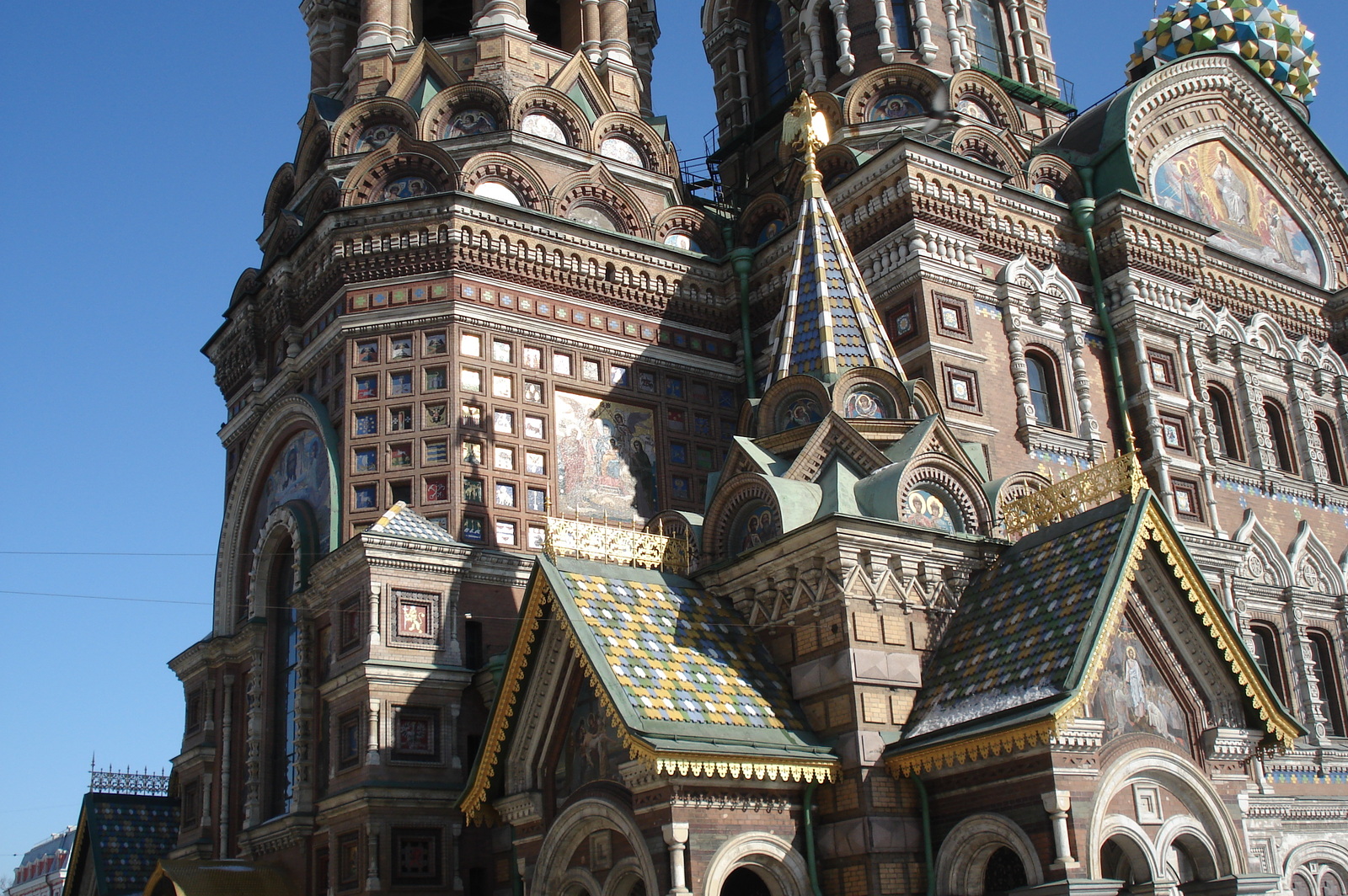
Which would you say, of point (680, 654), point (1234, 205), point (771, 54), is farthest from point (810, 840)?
point (771, 54)

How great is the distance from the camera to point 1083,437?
19469mm

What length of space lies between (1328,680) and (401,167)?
15131mm

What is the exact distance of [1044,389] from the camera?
19797 millimetres

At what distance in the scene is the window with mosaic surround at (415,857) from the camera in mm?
16250

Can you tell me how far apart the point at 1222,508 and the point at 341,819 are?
41.1 ft

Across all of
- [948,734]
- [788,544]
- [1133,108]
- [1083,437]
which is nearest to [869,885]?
[948,734]

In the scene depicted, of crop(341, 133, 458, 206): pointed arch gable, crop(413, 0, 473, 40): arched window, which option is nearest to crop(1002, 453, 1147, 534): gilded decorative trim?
crop(341, 133, 458, 206): pointed arch gable

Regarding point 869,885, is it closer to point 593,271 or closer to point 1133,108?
point 593,271

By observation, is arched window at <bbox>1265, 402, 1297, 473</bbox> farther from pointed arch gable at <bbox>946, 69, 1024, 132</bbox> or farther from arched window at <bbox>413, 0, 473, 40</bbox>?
arched window at <bbox>413, 0, 473, 40</bbox>

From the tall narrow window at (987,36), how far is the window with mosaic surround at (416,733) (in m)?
14.9

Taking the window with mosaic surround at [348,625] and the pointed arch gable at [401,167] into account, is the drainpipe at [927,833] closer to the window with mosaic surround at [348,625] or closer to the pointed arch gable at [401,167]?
the window with mosaic surround at [348,625]

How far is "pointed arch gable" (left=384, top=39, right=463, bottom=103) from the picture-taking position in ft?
73.5

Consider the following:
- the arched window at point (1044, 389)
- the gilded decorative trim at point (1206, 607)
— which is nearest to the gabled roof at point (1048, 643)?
the gilded decorative trim at point (1206, 607)

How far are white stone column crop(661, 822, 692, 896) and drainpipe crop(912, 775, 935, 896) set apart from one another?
7.22 feet
